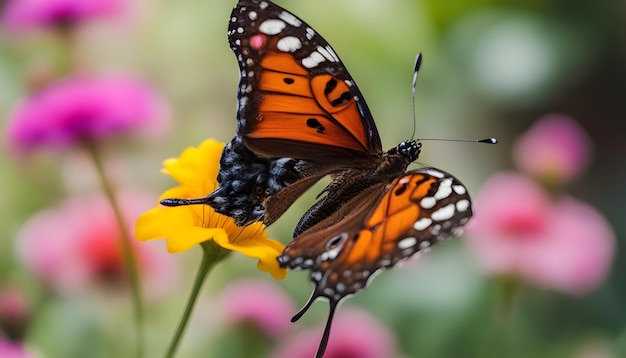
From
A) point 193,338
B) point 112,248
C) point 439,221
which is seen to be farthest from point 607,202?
point 439,221

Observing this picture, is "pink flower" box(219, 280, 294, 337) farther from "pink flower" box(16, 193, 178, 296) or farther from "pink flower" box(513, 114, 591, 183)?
"pink flower" box(513, 114, 591, 183)

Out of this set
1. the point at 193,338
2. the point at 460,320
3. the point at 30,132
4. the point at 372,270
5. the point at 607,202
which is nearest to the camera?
the point at 372,270

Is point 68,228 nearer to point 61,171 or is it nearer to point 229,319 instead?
point 229,319

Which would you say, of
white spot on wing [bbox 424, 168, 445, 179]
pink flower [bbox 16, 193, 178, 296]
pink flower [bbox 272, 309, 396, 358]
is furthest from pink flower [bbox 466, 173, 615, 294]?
white spot on wing [bbox 424, 168, 445, 179]

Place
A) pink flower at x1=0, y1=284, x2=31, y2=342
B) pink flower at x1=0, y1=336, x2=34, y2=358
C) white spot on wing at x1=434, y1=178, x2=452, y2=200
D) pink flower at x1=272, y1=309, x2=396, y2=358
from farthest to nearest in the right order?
pink flower at x1=272, y1=309, x2=396, y2=358 < pink flower at x1=0, y1=284, x2=31, y2=342 < pink flower at x1=0, y1=336, x2=34, y2=358 < white spot on wing at x1=434, y1=178, x2=452, y2=200

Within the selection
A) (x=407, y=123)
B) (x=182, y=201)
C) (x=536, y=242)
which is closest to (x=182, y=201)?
(x=182, y=201)

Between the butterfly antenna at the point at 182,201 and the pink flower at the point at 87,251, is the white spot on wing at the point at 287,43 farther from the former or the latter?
the pink flower at the point at 87,251
